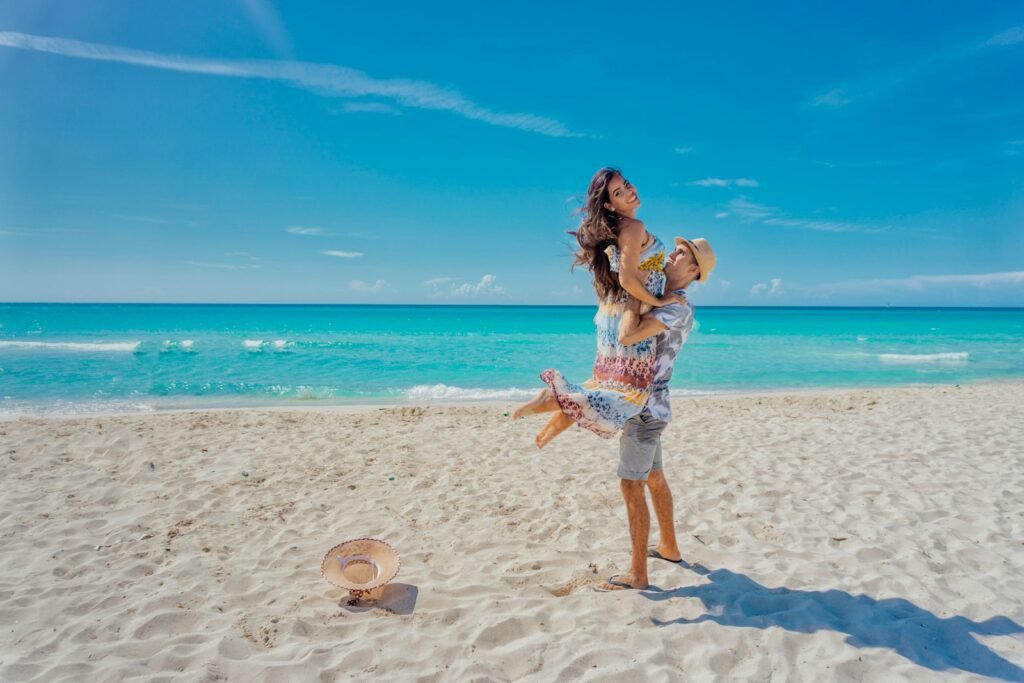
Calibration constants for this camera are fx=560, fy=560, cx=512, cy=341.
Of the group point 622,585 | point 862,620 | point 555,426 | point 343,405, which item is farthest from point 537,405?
point 343,405

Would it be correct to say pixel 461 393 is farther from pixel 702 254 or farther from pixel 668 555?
pixel 702 254

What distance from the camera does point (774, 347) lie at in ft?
107

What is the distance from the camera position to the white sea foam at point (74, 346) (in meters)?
27.7

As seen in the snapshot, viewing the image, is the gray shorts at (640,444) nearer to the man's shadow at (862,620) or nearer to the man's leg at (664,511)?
the man's leg at (664,511)

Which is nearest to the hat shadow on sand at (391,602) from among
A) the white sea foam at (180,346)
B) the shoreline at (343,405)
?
the shoreline at (343,405)

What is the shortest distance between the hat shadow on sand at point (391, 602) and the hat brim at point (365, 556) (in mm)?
87

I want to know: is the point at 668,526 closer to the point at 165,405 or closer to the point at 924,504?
the point at 924,504

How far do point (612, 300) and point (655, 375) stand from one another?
1.74ft

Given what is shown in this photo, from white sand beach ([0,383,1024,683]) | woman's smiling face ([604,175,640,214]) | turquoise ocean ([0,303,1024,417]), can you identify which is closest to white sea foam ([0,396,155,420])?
turquoise ocean ([0,303,1024,417])

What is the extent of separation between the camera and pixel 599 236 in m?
3.36

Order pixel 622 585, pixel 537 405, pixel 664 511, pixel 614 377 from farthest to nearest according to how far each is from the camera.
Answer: pixel 664 511 → pixel 622 585 → pixel 614 377 → pixel 537 405

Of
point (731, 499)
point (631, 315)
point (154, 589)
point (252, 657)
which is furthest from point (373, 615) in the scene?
point (731, 499)

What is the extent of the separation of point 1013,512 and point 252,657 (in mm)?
5999

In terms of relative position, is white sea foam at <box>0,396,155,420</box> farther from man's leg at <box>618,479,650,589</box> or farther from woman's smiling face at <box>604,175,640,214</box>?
woman's smiling face at <box>604,175,640,214</box>
